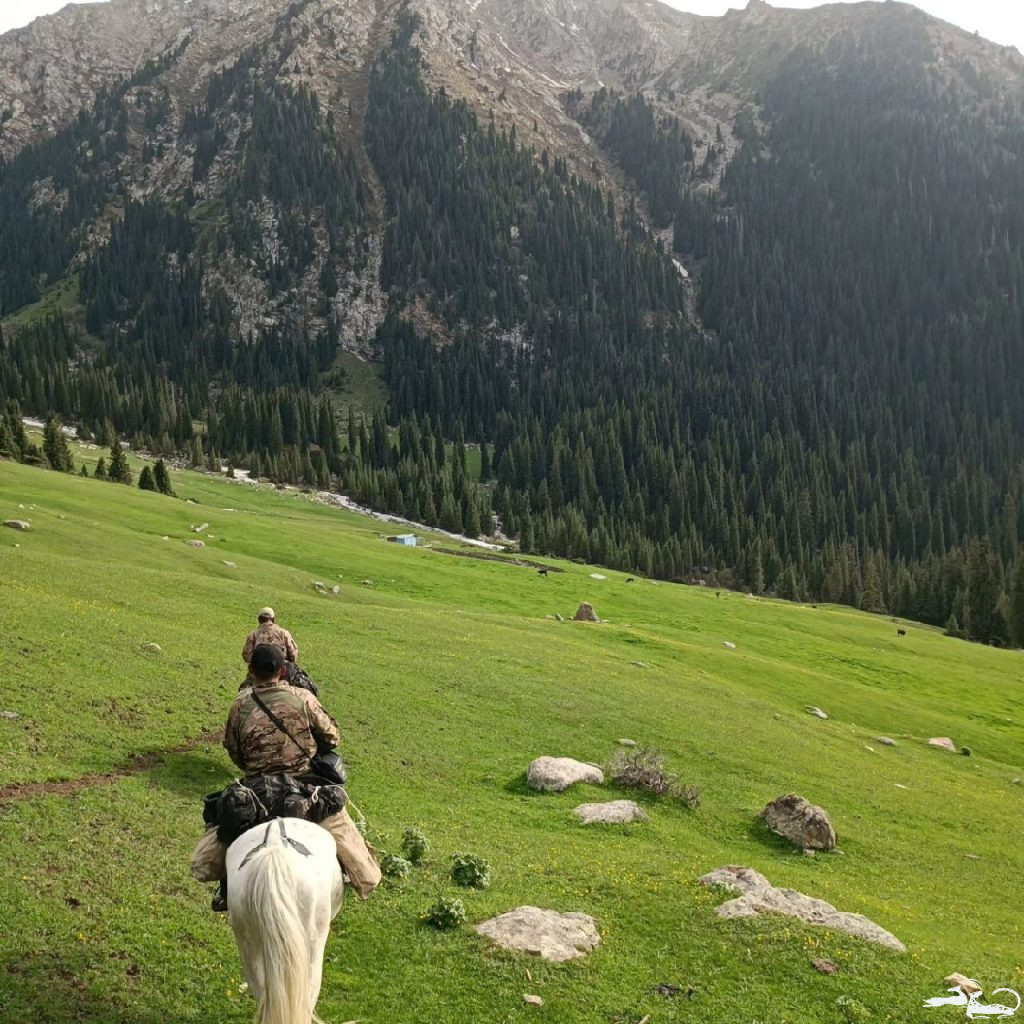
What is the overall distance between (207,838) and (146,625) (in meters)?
24.5

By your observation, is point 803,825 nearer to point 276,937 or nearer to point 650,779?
point 650,779

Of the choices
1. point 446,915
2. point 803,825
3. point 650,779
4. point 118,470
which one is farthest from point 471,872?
point 118,470

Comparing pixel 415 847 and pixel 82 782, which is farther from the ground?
pixel 82 782

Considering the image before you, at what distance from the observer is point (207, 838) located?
11.7 metres

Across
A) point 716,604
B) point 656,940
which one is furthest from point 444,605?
point 656,940

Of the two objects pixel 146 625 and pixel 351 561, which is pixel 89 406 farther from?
pixel 146 625

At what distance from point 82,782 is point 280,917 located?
12.3 meters

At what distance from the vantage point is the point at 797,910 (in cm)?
1675

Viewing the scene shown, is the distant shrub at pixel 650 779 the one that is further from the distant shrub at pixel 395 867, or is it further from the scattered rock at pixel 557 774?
the distant shrub at pixel 395 867

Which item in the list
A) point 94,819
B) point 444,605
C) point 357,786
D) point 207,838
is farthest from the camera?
point 444,605

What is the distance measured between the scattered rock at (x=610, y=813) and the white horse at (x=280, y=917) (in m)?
15.2

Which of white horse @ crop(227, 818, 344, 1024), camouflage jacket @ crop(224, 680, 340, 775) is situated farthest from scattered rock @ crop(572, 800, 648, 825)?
white horse @ crop(227, 818, 344, 1024)

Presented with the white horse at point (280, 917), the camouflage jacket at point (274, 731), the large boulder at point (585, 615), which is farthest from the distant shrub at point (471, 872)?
the large boulder at point (585, 615)
